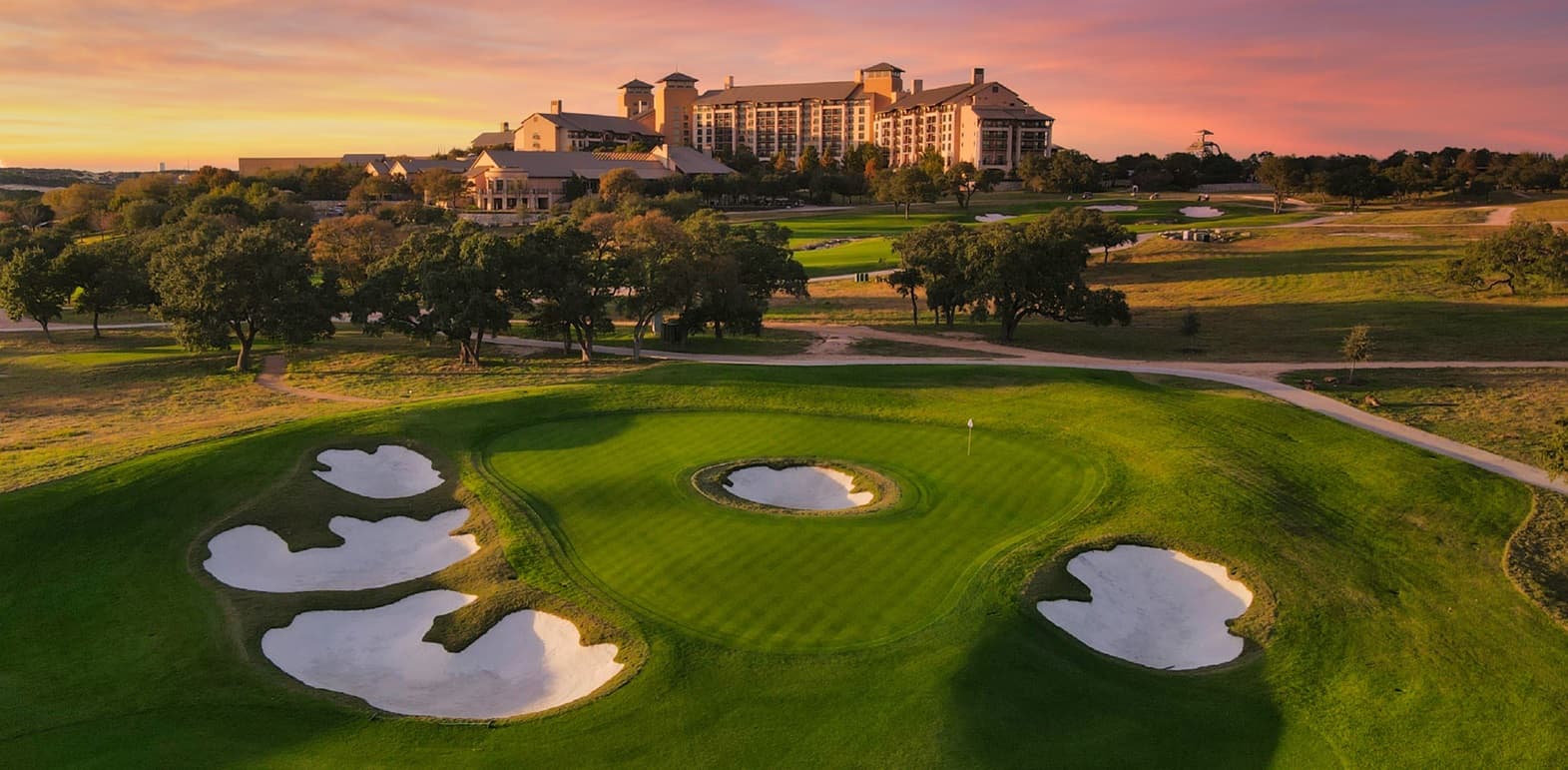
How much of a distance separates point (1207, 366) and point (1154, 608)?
115ft

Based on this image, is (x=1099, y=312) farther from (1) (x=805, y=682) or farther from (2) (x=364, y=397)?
(1) (x=805, y=682)

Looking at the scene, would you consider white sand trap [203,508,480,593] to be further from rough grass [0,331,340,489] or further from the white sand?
the white sand

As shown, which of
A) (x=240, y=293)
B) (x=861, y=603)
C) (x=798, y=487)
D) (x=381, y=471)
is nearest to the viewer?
(x=861, y=603)

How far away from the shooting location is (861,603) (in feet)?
75.5

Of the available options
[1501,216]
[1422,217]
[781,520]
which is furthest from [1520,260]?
[781,520]

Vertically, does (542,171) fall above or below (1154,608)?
above

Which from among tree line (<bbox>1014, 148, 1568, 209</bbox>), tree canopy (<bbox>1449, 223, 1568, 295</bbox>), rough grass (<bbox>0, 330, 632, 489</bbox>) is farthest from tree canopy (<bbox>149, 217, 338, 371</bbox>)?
tree line (<bbox>1014, 148, 1568, 209</bbox>)

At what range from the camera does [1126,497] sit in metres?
31.5

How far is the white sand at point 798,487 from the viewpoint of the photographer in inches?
1211

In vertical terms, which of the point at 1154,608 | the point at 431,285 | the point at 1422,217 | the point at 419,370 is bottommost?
the point at 1154,608

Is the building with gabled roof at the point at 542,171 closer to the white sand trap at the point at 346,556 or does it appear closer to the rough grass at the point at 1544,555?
the white sand trap at the point at 346,556

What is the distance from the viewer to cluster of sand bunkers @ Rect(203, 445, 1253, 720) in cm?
2011

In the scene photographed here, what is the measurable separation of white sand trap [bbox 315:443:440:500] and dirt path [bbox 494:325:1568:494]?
2292 cm

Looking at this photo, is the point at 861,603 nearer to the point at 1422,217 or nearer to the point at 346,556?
the point at 346,556
